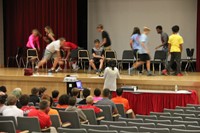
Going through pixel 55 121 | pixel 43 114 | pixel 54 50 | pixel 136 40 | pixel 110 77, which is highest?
pixel 136 40

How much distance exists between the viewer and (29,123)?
7879 millimetres

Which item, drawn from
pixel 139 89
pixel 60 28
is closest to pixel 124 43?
pixel 60 28

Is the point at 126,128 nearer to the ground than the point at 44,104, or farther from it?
nearer to the ground

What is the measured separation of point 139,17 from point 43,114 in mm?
11472

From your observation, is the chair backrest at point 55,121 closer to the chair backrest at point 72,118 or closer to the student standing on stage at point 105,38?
the chair backrest at point 72,118

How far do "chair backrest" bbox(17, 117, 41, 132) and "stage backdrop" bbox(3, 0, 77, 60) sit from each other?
1163cm

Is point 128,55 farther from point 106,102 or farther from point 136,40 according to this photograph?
point 106,102

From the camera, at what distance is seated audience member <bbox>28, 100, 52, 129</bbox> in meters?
8.04

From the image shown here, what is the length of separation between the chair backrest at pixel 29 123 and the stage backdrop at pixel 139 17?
11299 mm

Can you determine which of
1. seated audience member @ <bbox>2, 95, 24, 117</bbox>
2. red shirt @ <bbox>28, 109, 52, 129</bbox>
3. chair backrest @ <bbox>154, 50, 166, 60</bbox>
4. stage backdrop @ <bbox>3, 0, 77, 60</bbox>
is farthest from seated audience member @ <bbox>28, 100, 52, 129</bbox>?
stage backdrop @ <bbox>3, 0, 77, 60</bbox>

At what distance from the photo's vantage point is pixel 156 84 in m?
13.8

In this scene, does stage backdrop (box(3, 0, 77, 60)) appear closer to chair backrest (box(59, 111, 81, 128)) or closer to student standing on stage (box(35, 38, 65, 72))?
student standing on stage (box(35, 38, 65, 72))

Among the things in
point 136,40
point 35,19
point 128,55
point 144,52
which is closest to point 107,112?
point 144,52

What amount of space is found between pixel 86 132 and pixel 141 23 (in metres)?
12.6
